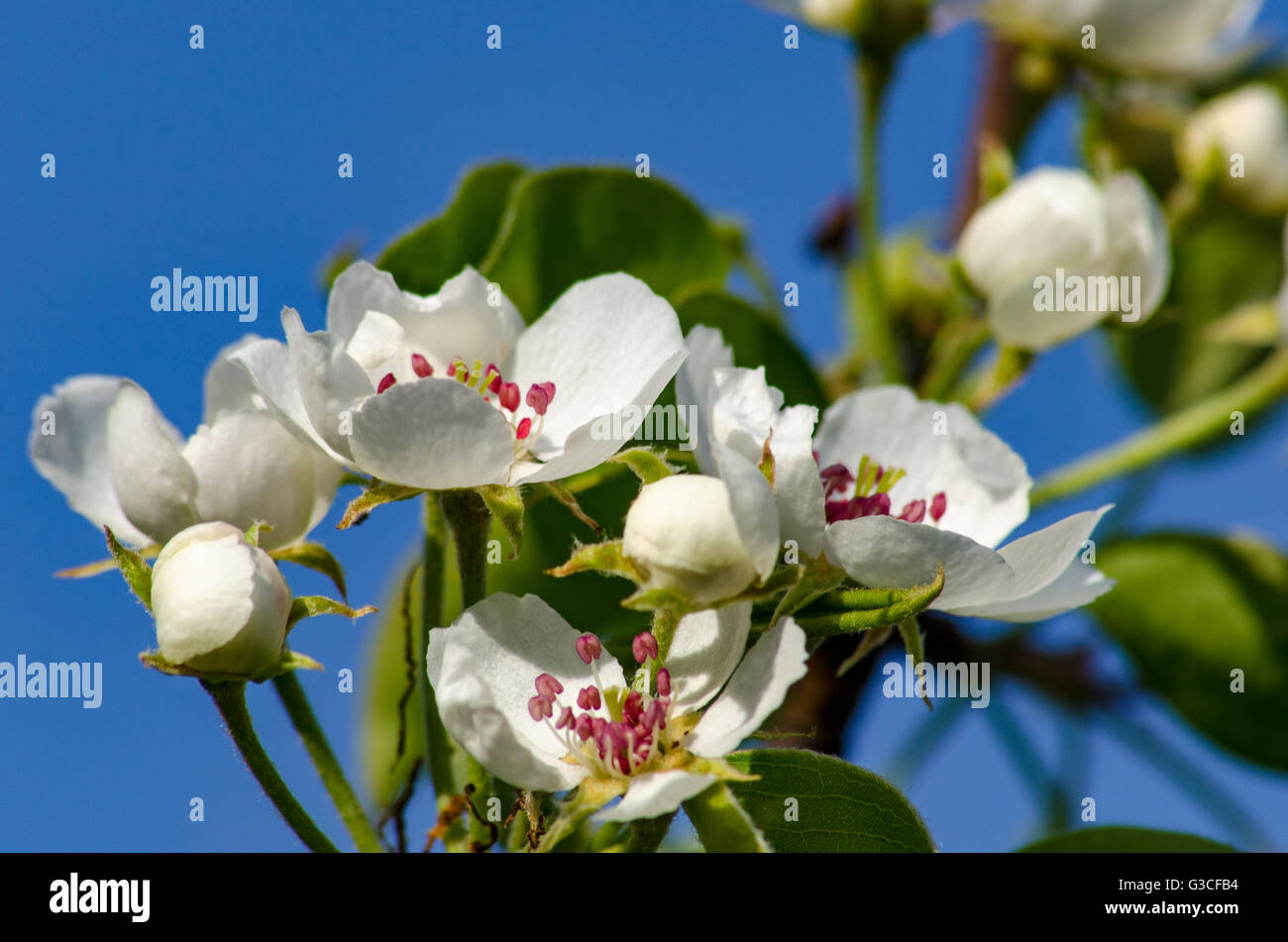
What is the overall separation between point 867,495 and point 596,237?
434mm

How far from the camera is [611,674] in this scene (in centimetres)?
120

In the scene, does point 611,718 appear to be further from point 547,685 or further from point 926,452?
point 926,452

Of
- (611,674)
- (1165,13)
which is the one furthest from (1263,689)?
(611,674)

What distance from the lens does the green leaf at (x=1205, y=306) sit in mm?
2600

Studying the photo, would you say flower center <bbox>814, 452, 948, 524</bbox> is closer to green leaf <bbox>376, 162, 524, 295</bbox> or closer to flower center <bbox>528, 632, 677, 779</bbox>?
flower center <bbox>528, 632, 677, 779</bbox>

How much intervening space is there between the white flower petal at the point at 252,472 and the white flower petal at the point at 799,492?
0.41 m

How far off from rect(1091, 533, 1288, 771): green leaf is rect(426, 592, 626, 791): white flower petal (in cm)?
113

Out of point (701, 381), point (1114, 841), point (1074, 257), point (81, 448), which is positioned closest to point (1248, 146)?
point (1074, 257)

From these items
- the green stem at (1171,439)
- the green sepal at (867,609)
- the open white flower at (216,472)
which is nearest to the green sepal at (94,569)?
the open white flower at (216,472)

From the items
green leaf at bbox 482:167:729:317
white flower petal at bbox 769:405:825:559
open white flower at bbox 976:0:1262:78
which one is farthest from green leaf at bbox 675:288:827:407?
open white flower at bbox 976:0:1262:78

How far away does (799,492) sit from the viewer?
1.08 meters

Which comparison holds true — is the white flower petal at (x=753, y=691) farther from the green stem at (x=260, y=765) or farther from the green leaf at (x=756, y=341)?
the green leaf at (x=756, y=341)
